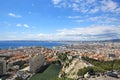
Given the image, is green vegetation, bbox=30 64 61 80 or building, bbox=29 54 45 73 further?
building, bbox=29 54 45 73

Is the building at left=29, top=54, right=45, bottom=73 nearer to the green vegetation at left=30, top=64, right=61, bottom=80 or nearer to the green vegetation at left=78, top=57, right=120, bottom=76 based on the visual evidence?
the green vegetation at left=30, top=64, right=61, bottom=80

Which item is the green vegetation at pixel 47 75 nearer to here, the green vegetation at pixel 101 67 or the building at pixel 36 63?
the building at pixel 36 63

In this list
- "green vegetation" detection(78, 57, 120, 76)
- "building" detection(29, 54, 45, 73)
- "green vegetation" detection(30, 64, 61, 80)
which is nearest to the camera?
"green vegetation" detection(78, 57, 120, 76)

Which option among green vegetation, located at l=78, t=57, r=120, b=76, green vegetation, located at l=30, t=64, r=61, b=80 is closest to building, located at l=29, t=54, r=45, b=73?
green vegetation, located at l=30, t=64, r=61, b=80

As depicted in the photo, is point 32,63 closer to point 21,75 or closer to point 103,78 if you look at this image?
point 21,75

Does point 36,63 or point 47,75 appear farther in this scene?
point 36,63

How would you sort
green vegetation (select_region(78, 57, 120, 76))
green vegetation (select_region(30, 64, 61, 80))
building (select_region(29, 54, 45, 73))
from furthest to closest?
building (select_region(29, 54, 45, 73))
green vegetation (select_region(30, 64, 61, 80))
green vegetation (select_region(78, 57, 120, 76))

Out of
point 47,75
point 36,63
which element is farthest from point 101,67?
point 36,63

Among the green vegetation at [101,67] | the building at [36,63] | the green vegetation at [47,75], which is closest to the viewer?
the green vegetation at [101,67]

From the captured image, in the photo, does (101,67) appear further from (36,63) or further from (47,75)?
(36,63)

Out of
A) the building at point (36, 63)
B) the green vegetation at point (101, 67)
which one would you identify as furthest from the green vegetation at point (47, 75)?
the green vegetation at point (101, 67)

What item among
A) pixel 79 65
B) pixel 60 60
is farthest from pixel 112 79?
pixel 60 60
